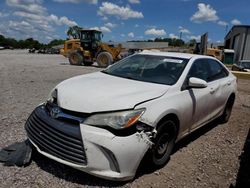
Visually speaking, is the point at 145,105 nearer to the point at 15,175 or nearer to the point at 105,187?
the point at 105,187

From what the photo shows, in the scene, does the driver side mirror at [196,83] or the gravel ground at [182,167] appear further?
the driver side mirror at [196,83]

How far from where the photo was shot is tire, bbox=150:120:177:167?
3.07m

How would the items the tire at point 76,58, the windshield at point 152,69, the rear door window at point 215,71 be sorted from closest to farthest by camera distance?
1. the windshield at point 152,69
2. the rear door window at point 215,71
3. the tire at point 76,58

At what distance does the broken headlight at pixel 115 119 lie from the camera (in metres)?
2.66

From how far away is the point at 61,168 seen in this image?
3.15 m

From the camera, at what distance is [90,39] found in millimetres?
19719

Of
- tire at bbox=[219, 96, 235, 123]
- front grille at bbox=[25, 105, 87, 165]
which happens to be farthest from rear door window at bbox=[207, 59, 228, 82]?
front grille at bbox=[25, 105, 87, 165]

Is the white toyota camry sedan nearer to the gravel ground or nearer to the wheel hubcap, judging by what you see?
the wheel hubcap

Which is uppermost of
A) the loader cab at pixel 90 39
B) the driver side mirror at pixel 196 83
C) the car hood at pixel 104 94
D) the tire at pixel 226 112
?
the loader cab at pixel 90 39

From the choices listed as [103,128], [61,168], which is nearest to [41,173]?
[61,168]

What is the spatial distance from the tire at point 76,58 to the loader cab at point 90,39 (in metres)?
0.87

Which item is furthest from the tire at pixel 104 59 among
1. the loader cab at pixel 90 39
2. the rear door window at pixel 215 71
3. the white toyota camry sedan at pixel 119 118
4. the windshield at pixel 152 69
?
the white toyota camry sedan at pixel 119 118

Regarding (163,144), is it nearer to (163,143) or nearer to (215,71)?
(163,143)

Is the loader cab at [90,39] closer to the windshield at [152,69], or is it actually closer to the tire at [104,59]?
the tire at [104,59]
